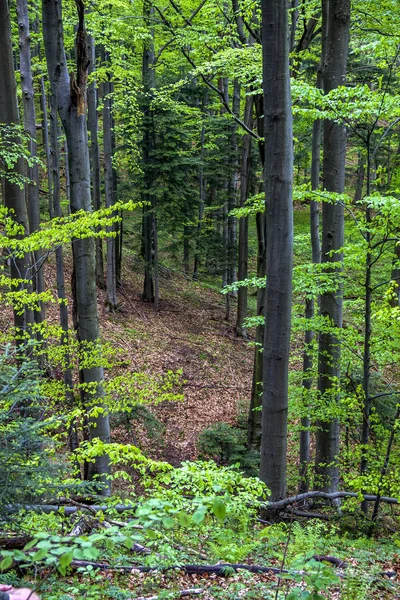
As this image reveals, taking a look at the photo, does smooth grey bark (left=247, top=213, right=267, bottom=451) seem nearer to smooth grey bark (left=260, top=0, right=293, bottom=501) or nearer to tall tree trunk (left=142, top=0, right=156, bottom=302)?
smooth grey bark (left=260, top=0, right=293, bottom=501)

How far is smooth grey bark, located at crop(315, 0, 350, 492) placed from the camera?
668 cm

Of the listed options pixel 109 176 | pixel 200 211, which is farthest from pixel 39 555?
pixel 200 211

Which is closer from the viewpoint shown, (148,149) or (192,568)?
(192,568)

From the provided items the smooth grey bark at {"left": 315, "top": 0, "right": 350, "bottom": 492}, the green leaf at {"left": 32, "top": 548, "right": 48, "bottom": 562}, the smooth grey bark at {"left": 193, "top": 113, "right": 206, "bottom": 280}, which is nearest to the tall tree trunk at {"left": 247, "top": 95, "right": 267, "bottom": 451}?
the smooth grey bark at {"left": 315, "top": 0, "right": 350, "bottom": 492}

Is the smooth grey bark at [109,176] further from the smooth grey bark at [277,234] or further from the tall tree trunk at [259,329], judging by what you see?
the smooth grey bark at [277,234]

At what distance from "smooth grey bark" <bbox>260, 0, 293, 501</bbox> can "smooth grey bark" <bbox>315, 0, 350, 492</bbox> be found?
67.8 inches

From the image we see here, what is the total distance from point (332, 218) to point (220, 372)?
910 centimetres

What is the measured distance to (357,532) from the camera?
5395mm

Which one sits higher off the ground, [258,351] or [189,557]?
[258,351]

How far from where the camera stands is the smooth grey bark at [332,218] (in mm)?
6680

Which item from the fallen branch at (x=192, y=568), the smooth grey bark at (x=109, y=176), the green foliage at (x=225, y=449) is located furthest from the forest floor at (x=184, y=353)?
the fallen branch at (x=192, y=568)

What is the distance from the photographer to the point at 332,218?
707cm

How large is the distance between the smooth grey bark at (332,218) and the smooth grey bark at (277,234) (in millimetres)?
1721

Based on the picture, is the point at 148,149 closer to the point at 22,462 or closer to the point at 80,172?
the point at 80,172
